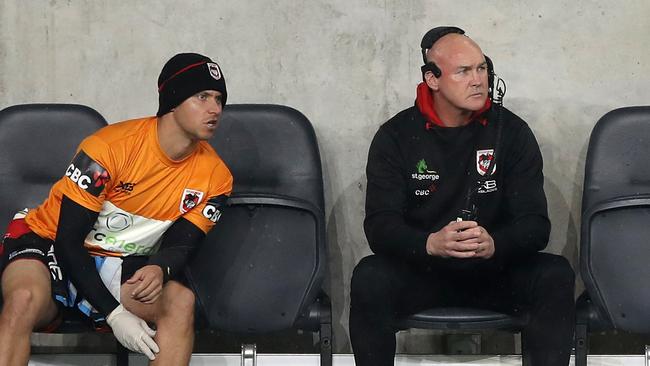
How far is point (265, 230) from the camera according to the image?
387 cm

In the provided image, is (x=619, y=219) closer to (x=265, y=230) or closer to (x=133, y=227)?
(x=265, y=230)

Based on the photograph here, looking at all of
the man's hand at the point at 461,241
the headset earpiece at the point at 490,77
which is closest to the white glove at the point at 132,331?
the man's hand at the point at 461,241

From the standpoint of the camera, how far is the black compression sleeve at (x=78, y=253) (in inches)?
135

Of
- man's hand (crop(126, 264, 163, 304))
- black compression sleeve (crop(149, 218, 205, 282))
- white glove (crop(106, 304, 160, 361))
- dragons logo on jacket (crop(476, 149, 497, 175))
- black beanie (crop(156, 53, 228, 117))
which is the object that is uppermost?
black beanie (crop(156, 53, 228, 117))

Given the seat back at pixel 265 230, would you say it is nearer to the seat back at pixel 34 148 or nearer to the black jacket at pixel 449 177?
the black jacket at pixel 449 177

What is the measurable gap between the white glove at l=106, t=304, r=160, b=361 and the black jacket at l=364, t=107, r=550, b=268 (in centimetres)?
74

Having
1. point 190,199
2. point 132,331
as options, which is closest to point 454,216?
point 190,199

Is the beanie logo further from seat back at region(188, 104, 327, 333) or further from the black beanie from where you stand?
seat back at region(188, 104, 327, 333)

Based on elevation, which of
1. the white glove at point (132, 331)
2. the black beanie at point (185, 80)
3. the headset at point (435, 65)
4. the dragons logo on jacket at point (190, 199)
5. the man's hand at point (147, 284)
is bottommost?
the white glove at point (132, 331)

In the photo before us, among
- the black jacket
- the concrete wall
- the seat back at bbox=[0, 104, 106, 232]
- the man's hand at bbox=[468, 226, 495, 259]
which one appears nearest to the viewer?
the man's hand at bbox=[468, 226, 495, 259]

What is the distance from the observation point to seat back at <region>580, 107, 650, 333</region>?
12.0 feet

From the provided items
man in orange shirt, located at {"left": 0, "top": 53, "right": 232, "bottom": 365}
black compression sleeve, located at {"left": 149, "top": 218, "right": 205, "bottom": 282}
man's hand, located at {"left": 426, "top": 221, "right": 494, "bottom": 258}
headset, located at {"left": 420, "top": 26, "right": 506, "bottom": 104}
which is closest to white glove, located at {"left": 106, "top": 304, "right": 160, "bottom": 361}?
man in orange shirt, located at {"left": 0, "top": 53, "right": 232, "bottom": 365}

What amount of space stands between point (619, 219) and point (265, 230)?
112 cm

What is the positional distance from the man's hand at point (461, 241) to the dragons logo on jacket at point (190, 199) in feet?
2.34
